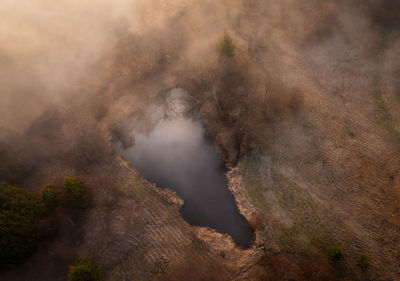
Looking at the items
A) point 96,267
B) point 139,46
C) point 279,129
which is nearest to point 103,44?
point 139,46

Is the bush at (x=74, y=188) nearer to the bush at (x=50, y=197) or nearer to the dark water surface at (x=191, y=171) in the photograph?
the bush at (x=50, y=197)

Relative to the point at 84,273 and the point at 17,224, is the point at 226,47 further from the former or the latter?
the point at 17,224

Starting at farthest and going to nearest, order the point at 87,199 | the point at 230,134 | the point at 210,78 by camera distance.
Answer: the point at 210,78, the point at 230,134, the point at 87,199

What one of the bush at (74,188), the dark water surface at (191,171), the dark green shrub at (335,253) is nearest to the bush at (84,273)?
the bush at (74,188)

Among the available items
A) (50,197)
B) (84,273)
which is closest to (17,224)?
(50,197)

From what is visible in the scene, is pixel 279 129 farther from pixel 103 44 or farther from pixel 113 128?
pixel 103 44

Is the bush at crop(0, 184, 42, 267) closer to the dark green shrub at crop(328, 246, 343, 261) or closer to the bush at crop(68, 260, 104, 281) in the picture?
the bush at crop(68, 260, 104, 281)

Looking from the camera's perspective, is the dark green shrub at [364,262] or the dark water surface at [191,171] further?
the dark water surface at [191,171]
